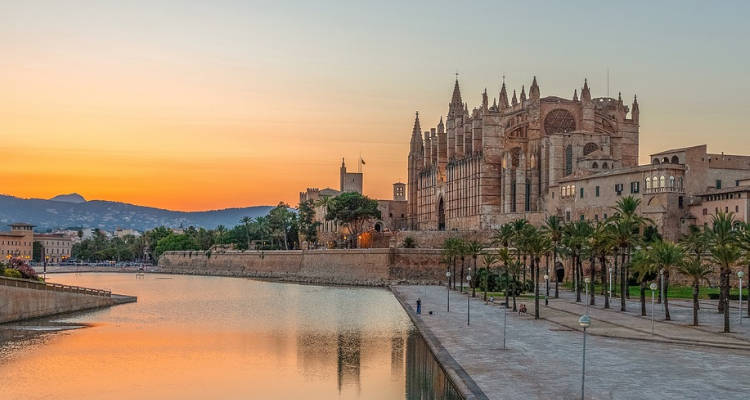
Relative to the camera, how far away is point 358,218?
106m

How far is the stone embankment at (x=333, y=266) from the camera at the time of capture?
251 feet

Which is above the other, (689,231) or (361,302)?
(689,231)

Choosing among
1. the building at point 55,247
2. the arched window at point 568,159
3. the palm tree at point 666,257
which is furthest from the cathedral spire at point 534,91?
the building at point 55,247

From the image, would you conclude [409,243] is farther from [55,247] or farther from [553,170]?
[55,247]

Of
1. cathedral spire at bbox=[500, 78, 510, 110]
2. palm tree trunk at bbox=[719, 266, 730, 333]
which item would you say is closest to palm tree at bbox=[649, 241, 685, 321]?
palm tree trunk at bbox=[719, 266, 730, 333]

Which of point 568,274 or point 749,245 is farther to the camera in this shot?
point 568,274

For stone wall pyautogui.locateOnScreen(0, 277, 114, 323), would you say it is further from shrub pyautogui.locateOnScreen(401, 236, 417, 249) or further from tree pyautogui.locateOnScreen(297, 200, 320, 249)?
tree pyautogui.locateOnScreen(297, 200, 320, 249)

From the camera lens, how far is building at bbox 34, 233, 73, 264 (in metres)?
160

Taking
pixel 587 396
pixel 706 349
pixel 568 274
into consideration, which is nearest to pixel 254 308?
pixel 568 274

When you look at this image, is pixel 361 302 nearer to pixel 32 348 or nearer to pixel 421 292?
pixel 421 292

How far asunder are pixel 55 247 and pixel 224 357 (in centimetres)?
14882

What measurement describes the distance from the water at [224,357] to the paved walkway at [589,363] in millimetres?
1604

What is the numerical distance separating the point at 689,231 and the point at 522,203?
81.2 feet

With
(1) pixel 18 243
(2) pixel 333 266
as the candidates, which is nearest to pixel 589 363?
(2) pixel 333 266
